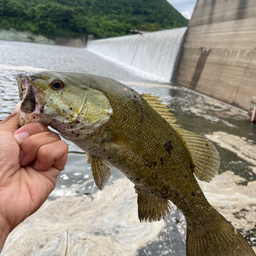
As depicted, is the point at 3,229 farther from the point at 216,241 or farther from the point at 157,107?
the point at 216,241

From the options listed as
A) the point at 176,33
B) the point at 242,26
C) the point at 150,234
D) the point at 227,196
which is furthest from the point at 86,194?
the point at 176,33

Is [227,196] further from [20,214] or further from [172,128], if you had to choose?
[20,214]

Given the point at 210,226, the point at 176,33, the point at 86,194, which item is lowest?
the point at 86,194

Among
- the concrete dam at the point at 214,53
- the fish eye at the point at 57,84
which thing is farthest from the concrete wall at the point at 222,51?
the fish eye at the point at 57,84

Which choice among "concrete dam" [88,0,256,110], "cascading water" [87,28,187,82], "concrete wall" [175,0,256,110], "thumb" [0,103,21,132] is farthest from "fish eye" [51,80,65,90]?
"cascading water" [87,28,187,82]

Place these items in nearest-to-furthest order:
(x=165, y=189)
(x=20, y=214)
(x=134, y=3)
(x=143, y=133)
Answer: (x=20, y=214), (x=143, y=133), (x=165, y=189), (x=134, y=3)

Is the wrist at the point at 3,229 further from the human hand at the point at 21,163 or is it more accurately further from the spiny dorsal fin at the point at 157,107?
the spiny dorsal fin at the point at 157,107
